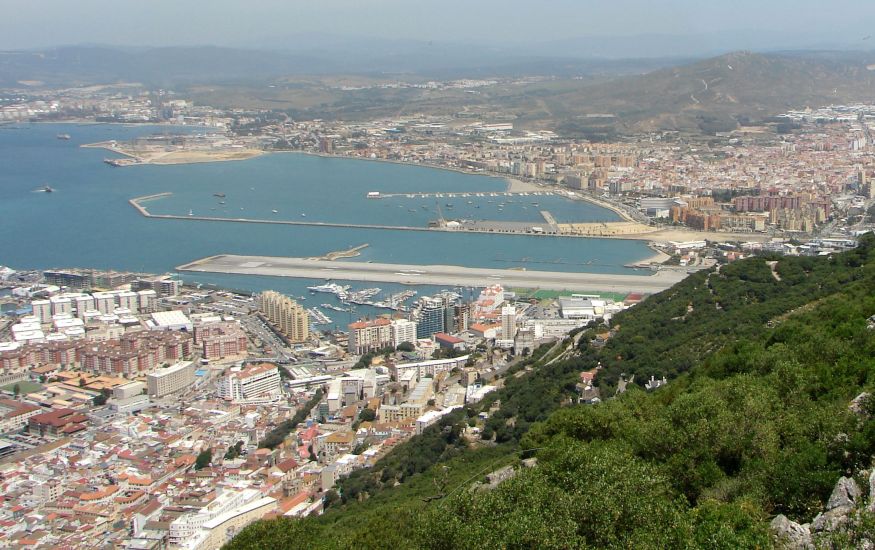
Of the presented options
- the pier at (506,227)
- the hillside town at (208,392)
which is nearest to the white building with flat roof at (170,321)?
the hillside town at (208,392)

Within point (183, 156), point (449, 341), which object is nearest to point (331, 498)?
point (449, 341)

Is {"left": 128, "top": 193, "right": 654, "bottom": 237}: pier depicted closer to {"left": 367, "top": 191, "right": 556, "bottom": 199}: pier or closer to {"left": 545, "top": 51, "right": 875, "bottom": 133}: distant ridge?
{"left": 367, "top": 191, "right": 556, "bottom": 199}: pier

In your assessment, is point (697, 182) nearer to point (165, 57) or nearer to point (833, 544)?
point (833, 544)

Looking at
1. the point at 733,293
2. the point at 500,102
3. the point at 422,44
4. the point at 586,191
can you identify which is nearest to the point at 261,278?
the point at 733,293

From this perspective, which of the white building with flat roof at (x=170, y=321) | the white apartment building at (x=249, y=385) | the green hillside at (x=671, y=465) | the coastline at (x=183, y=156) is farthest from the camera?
the coastline at (x=183, y=156)

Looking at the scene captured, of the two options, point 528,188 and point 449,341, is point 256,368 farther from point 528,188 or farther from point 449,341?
point 528,188

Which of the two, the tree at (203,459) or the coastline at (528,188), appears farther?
the coastline at (528,188)

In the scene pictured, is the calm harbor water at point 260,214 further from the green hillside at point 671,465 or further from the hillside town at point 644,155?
the green hillside at point 671,465
